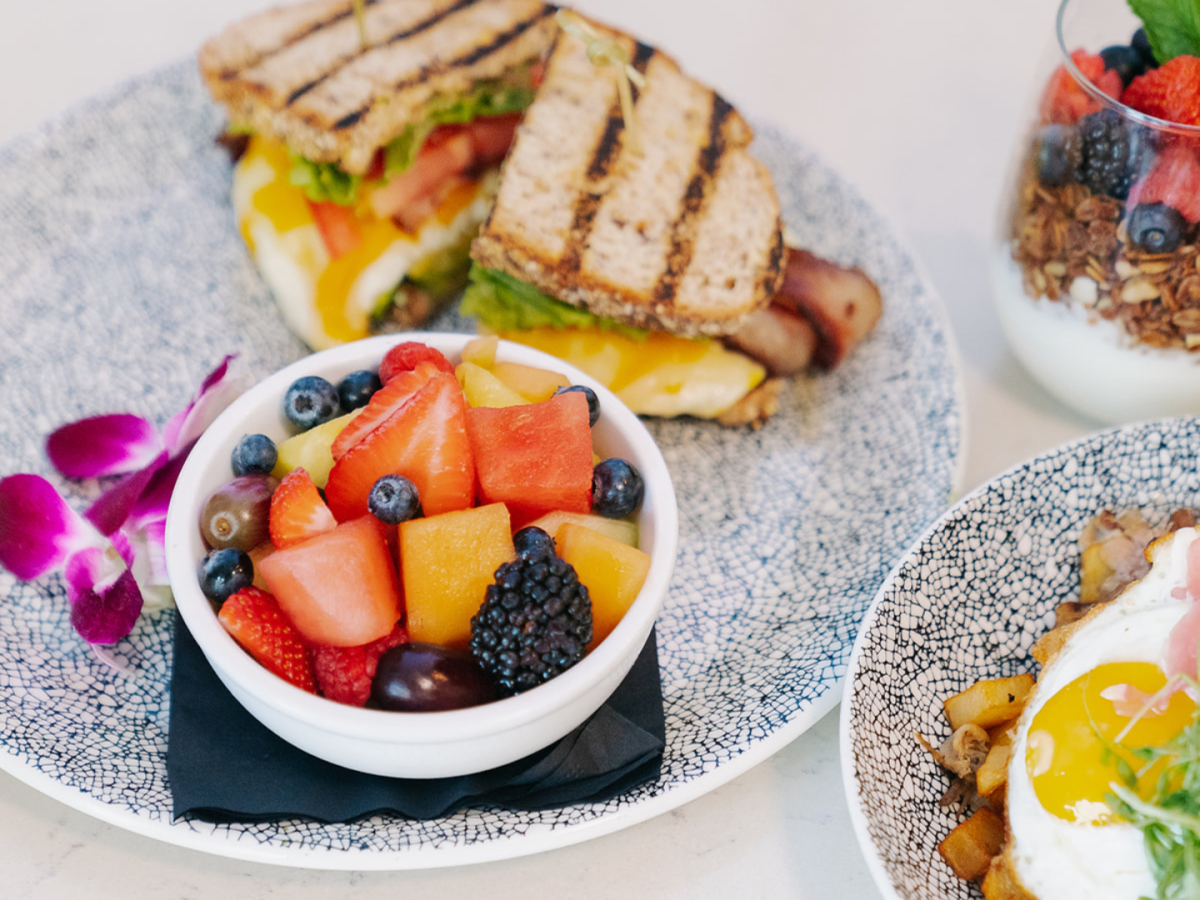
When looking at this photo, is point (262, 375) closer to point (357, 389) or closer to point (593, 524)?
point (357, 389)

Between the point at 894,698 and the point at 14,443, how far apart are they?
4.97ft

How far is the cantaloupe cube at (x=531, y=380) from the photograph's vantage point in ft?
5.22

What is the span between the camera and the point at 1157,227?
5.21 feet

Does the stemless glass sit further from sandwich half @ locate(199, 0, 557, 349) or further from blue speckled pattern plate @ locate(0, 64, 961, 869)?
sandwich half @ locate(199, 0, 557, 349)

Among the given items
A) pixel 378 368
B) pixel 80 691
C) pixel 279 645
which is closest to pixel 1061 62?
pixel 378 368

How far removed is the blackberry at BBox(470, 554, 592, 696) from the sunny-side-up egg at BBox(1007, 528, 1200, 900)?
0.56 meters

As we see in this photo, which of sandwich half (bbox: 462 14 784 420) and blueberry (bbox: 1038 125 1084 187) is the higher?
blueberry (bbox: 1038 125 1084 187)

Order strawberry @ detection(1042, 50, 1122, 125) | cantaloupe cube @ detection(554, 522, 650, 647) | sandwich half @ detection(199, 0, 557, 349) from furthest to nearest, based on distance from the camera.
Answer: sandwich half @ detection(199, 0, 557, 349) → strawberry @ detection(1042, 50, 1122, 125) → cantaloupe cube @ detection(554, 522, 650, 647)

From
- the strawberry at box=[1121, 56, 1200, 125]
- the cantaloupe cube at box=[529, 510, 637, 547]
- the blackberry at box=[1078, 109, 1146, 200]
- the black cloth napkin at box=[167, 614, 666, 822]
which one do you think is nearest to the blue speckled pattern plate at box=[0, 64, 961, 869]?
the black cloth napkin at box=[167, 614, 666, 822]

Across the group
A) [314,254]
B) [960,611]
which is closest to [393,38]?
[314,254]

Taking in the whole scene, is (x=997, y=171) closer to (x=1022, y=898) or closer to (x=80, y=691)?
(x=1022, y=898)

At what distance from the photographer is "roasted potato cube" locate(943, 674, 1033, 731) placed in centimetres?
138

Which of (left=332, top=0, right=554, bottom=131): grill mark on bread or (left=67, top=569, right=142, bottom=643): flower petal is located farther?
(left=332, top=0, right=554, bottom=131): grill mark on bread

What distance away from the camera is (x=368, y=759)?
126 centimetres
